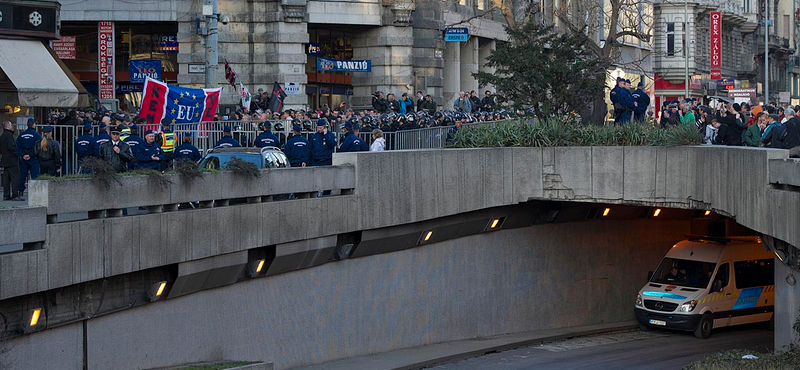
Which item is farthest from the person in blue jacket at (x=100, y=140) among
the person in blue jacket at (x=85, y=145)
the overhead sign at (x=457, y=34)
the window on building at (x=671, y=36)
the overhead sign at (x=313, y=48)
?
the window on building at (x=671, y=36)

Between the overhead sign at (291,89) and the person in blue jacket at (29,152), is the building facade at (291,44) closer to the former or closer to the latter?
the overhead sign at (291,89)

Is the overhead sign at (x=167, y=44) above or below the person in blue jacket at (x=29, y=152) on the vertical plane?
above

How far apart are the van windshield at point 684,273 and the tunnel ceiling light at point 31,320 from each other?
1784 centimetres

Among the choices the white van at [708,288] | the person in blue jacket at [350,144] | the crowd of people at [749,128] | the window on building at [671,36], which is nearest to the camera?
the crowd of people at [749,128]

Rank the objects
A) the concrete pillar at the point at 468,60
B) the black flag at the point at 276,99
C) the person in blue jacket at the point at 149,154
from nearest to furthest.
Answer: the person in blue jacket at the point at 149,154 → the black flag at the point at 276,99 → the concrete pillar at the point at 468,60

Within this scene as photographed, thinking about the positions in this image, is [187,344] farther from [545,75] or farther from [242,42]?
[242,42]

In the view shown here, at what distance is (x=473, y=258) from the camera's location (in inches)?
1045

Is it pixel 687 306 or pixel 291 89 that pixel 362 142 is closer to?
pixel 687 306

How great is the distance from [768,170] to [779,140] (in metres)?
3.11

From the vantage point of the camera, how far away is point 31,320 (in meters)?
15.5

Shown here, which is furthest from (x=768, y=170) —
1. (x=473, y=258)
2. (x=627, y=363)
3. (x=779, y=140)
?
(x=473, y=258)

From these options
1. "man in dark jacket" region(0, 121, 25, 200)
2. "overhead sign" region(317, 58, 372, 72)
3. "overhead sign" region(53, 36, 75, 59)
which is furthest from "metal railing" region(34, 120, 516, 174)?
"overhead sign" region(53, 36, 75, 59)

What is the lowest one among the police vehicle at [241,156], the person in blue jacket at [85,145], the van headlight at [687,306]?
the van headlight at [687,306]

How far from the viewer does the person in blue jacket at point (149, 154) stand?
1962 centimetres
